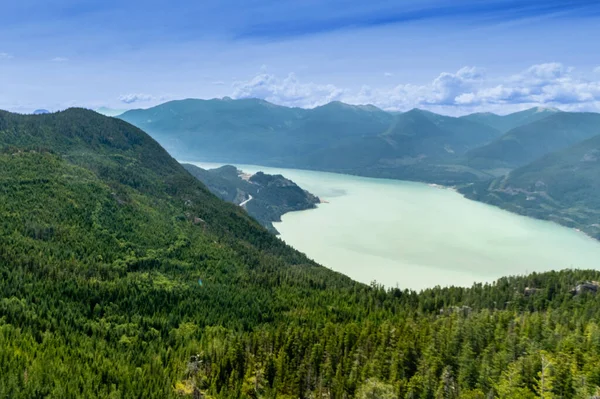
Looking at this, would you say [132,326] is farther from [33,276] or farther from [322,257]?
[322,257]

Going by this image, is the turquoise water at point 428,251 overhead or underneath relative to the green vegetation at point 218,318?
overhead

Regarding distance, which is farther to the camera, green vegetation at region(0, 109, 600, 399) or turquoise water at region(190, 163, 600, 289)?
turquoise water at region(190, 163, 600, 289)

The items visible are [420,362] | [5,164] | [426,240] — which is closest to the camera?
[420,362]

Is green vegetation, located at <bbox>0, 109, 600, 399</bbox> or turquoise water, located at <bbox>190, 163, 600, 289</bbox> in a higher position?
turquoise water, located at <bbox>190, 163, 600, 289</bbox>

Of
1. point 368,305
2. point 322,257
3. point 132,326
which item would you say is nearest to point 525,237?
point 322,257

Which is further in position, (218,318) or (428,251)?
(428,251)

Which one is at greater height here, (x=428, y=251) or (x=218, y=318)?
(x=428, y=251)

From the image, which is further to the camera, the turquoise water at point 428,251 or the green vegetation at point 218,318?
the turquoise water at point 428,251

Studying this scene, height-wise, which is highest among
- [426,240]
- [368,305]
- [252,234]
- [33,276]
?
[426,240]
